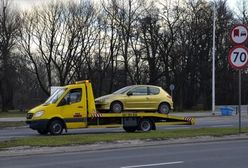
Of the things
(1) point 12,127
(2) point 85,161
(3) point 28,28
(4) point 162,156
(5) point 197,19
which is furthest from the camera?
(3) point 28,28

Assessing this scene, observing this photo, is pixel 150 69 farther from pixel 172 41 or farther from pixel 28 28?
pixel 28 28

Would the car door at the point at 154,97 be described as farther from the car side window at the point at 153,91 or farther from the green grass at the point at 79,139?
the green grass at the point at 79,139

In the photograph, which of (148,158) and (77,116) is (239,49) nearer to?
(148,158)

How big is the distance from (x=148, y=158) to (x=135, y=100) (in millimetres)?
11076

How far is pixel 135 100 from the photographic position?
2469 cm

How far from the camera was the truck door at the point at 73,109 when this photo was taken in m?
23.5

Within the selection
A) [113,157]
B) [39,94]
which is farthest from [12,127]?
[39,94]

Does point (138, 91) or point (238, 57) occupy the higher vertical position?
point (238, 57)

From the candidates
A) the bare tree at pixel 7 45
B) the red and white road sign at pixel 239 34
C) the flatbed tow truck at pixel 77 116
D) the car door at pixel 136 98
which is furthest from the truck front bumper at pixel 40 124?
the bare tree at pixel 7 45

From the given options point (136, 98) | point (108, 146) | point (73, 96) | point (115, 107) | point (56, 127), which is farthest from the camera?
point (136, 98)

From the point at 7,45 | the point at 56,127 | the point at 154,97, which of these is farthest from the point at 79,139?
the point at 7,45

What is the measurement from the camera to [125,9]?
75.9 metres

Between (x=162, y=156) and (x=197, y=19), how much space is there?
6024 cm

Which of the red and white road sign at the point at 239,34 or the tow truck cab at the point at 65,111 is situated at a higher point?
the red and white road sign at the point at 239,34
